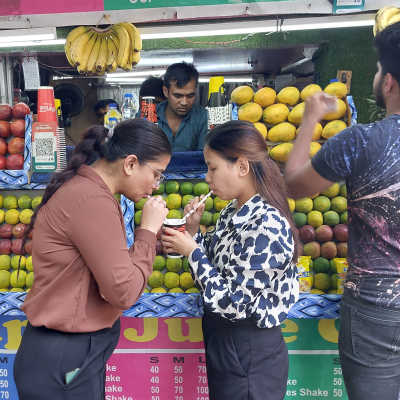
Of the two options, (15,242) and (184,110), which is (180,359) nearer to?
(15,242)

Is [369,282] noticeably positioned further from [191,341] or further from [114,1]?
[114,1]

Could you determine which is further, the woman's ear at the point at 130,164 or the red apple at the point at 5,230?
the red apple at the point at 5,230

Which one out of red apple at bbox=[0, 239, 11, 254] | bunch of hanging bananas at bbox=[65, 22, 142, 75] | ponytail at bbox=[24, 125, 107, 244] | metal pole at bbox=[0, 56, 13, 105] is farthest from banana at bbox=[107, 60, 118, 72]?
metal pole at bbox=[0, 56, 13, 105]

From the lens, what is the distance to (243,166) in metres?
1.66

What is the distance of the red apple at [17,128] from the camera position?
2668mm

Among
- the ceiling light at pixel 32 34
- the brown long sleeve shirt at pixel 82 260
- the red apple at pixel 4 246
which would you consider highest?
the ceiling light at pixel 32 34

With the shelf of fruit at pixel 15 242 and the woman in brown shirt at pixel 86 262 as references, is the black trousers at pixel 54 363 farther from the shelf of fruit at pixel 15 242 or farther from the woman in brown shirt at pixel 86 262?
the shelf of fruit at pixel 15 242

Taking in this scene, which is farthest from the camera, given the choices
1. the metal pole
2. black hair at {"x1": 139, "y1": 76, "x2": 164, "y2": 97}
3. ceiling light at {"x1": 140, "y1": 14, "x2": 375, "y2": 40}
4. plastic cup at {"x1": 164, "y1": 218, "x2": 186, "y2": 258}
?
the metal pole

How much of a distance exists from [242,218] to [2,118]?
1996 mm

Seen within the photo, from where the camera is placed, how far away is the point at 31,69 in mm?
4484

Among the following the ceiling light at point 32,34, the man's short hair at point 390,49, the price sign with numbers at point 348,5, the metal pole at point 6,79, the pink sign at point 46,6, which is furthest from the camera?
the metal pole at point 6,79

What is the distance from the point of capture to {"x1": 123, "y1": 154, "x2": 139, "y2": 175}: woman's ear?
150cm

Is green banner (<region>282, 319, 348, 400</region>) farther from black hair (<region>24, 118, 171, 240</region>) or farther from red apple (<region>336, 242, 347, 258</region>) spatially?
black hair (<region>24, 118, 171, 240</region>)

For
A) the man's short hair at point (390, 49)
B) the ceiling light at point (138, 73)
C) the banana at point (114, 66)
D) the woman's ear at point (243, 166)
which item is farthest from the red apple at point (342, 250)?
the ceiling light at point (138, 73)
